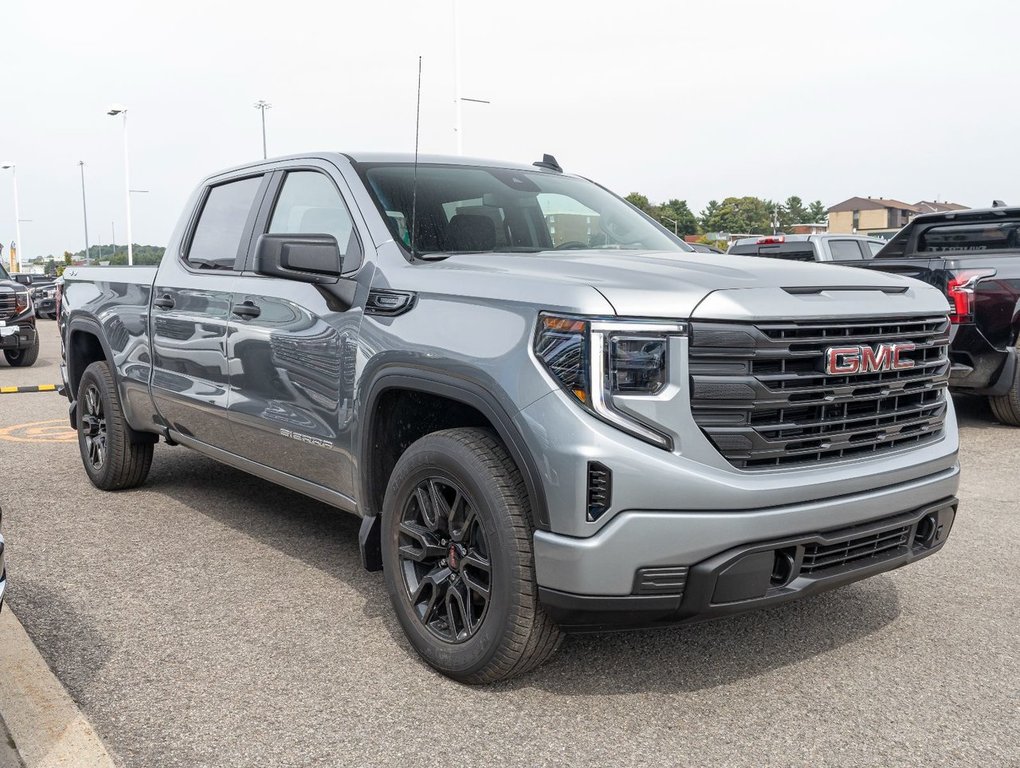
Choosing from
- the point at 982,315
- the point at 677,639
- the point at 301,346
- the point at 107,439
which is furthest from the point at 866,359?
the point at 982,315

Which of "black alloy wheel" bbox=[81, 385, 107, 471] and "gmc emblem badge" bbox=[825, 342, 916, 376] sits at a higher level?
"gmc emblem badge" bbox=[825, 342, 916, 376]

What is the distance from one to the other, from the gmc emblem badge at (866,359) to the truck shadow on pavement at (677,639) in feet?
3.64

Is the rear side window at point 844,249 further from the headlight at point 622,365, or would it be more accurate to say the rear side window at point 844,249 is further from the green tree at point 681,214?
the green tree at point 681,214

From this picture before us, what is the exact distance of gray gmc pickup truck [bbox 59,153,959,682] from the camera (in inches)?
119

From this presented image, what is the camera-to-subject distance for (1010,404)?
8570mm

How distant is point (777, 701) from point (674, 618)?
0.57m

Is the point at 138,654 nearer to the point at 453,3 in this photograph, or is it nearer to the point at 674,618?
the point at 674,618

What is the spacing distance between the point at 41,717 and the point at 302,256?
181cm

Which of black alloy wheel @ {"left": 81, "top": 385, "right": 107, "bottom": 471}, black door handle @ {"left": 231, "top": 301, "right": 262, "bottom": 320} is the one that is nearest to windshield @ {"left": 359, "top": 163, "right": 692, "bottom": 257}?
black door handle @ {"left": 231, "top": 301, "right": 262, "bottom": 320}

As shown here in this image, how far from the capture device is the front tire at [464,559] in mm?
3213

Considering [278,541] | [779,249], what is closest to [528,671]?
[278,541]

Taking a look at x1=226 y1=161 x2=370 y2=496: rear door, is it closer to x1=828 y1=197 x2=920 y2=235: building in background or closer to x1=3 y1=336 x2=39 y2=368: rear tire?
x1=3 y1=336 x2=39 y2=368: rear tire

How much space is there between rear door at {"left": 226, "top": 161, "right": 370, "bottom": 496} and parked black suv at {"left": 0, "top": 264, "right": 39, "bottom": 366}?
12119 millimetres

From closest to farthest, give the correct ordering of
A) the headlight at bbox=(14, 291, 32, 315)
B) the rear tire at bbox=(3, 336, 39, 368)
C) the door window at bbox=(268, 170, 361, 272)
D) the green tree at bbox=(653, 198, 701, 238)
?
1. the door window at bbox=(268, 170, 361, 272)
2. the headlight at bbox=(14, 291, 32, 315)
3. the rear tire at bbox=(3, 336, 39, 368)
4. the green tree at bbox=(653, 198, 701, 238)
